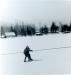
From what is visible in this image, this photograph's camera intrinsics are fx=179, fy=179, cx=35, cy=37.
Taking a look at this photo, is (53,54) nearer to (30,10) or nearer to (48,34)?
(48,34)

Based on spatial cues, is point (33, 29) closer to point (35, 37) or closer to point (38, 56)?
point (35, 37)

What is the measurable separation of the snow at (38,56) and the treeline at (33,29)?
3cm

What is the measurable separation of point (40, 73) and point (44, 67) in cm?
6

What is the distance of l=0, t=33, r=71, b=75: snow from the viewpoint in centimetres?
132

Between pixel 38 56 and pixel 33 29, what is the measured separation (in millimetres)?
213

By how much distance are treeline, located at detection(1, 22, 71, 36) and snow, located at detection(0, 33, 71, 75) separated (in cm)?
3

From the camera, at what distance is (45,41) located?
1400mm

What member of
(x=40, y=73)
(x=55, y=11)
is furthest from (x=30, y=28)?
(x=40, y=73)

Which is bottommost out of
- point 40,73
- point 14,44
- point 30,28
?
point 40,73

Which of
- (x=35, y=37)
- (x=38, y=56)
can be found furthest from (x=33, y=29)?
(x=38, y=56)

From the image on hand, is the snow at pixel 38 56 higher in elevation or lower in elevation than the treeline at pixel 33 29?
lower

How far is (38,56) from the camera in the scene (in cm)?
138

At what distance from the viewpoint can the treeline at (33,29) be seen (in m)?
1.32

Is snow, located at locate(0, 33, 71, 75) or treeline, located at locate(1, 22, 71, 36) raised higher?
treeline, located at locate(1, 22, 71, 36)
